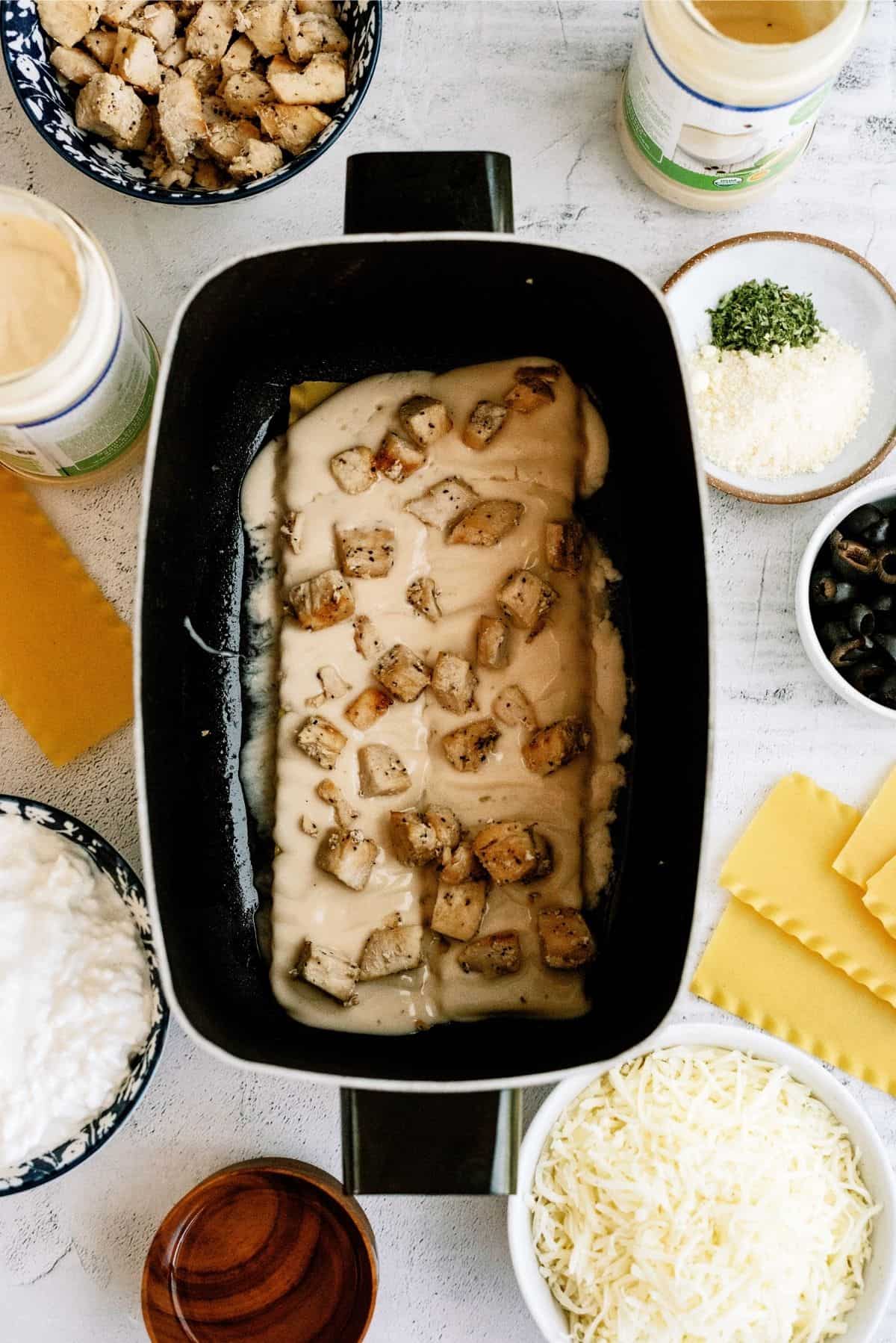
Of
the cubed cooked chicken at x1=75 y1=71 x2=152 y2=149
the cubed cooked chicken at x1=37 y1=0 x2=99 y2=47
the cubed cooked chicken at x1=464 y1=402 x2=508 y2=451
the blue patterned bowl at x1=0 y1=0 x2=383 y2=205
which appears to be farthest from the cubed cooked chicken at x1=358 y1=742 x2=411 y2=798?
the cubed cooked chicken at x1=37 y1=0 x2=99 y2=47

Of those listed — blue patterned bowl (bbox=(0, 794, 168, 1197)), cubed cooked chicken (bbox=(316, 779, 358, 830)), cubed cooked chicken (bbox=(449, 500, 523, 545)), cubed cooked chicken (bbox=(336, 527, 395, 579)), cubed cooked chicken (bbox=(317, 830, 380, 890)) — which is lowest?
blue patterned bowl (bbox=(0, 794, 168, 1197))

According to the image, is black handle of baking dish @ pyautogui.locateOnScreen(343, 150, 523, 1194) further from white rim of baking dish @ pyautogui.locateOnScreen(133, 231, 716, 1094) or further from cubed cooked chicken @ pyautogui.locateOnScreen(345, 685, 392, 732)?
cubed cooked chicken @ pyautogui.locateOnScreen(345, 685, 392, 732)

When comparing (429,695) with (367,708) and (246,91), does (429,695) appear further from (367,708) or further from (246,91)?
(246,91)

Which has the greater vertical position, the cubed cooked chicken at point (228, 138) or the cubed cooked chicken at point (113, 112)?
the cubed cooked chicken at point (113, 112)

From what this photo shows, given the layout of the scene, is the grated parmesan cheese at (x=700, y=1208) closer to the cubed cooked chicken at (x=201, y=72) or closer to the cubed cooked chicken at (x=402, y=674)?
the cubed cooked chicken at (x=402, y=674)

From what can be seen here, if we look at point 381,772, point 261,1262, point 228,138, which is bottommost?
point 261,1262

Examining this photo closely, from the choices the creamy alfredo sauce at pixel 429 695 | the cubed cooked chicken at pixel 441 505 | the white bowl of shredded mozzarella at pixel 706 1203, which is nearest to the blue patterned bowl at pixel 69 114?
the creamy alfredo sauce at pixel 429 695

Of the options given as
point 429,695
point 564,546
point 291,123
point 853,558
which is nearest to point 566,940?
point 429,695
